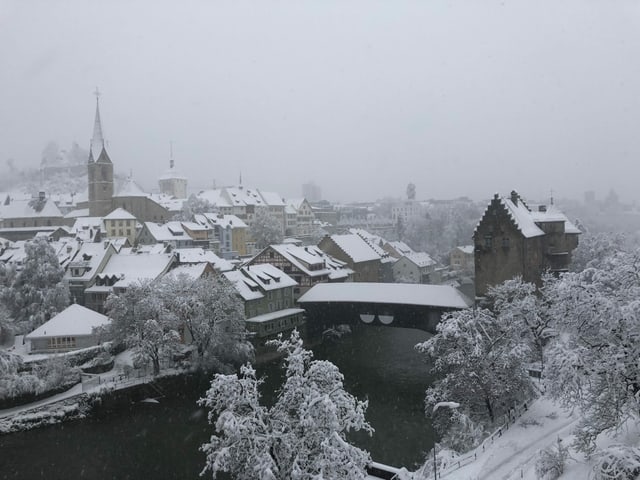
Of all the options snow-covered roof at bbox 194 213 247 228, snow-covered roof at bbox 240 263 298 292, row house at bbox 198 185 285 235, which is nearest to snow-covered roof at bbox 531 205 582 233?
snow-covered roof at bbox 240 263 298 292

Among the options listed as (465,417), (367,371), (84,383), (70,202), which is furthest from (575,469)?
(70,202)

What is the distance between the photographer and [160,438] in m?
28.7

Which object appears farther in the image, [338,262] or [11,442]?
[338,262]

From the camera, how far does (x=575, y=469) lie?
48.1 feet

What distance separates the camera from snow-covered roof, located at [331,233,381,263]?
66.5 metres

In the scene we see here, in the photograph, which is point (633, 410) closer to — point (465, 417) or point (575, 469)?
point (575, 469)

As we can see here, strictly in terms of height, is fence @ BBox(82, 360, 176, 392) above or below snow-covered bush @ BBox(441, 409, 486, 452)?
below

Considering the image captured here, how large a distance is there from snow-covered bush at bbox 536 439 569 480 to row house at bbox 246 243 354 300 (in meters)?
40.3

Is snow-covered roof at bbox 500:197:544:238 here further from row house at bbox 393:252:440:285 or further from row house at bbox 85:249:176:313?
row house at bbox 393:252:440:285

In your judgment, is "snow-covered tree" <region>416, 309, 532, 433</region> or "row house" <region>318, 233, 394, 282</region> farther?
"row house" <region>318, 233, 394, 282</region>

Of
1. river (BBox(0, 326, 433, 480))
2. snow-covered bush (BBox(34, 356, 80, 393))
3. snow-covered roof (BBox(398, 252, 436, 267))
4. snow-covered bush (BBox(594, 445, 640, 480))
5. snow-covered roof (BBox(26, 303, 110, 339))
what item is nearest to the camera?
snow-covered bush (BBox(594, 445, 640, 480))

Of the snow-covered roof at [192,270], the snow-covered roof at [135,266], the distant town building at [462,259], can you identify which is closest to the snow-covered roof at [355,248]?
the snow-covered roof at [192,270]

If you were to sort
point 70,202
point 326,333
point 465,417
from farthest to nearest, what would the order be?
point 70,202 < point 326,333 < point 465,417

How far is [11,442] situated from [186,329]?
16.7 m
